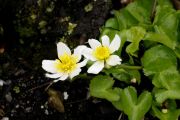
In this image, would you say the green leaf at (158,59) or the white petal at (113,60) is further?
the green leaf at (158,59)

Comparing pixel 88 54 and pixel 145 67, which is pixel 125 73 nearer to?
pixel 145 67

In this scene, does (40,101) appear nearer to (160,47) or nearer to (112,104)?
(112,104)

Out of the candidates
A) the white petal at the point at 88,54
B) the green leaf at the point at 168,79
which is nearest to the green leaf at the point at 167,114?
the green leaf at the point at 168,79

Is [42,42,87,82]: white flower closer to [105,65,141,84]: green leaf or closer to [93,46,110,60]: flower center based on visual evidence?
[93,46,110,60]: flower center

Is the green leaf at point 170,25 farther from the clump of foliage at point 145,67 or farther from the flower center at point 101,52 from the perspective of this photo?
the flower center at point 101,52

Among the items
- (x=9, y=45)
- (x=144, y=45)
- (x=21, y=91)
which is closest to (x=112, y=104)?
(x=144, y=45)

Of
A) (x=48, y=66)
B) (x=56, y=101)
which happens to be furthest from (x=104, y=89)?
(x=56, y=101)
